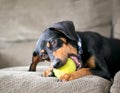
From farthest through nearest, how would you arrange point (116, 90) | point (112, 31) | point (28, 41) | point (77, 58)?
point (28, 41) → point (112, 31) → point (77, 58) → point (116, 90)

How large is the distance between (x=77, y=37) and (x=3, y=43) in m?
0.94

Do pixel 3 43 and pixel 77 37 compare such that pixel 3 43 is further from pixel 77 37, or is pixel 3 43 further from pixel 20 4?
pixel 77 37

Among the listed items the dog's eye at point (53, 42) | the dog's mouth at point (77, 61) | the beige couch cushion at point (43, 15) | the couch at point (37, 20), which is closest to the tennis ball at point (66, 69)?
the dog's mouth at point (77, 61)

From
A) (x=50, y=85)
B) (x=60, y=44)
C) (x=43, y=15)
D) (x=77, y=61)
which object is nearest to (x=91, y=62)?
(x=77, y=61)

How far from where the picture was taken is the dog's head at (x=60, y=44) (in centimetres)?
165

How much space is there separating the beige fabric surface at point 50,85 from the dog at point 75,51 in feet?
0.24

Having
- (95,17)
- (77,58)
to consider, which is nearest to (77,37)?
(77,58)

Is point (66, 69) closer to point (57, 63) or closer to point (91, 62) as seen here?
point (57, 63)

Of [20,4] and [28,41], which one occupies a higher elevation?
[20,4]

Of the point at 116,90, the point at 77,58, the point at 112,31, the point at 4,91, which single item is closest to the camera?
the point at 116,90

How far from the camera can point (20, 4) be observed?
246cm

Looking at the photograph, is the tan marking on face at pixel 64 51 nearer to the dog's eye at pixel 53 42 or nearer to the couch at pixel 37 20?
the dog's eye at pixel 53 42

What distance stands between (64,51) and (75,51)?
78 millimetres

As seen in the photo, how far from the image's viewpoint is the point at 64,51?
1648 mm
